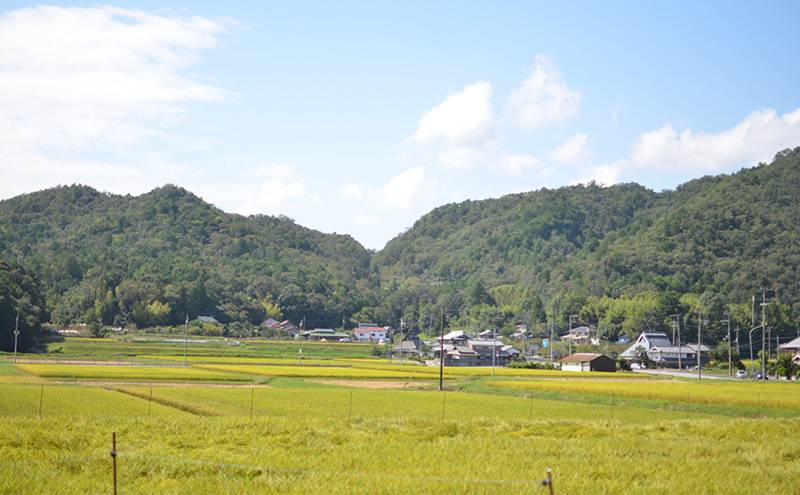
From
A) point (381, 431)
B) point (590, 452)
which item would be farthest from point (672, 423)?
point (381, 431)

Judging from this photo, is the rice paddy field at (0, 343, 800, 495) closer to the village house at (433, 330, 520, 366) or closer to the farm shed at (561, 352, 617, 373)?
the farm shed at (561, 352, 617, 373)

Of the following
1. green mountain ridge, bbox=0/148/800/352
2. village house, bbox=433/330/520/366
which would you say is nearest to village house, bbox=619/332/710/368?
green mountain ridge, bbox=0/148/800/352

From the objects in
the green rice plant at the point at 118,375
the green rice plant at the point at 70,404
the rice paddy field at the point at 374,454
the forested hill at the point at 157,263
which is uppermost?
the forested hill at the point at 157,263

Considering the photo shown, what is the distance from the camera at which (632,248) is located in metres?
135

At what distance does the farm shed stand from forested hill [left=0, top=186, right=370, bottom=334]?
6820 centimetres

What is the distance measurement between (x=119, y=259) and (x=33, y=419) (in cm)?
13641

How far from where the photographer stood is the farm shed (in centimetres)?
6788

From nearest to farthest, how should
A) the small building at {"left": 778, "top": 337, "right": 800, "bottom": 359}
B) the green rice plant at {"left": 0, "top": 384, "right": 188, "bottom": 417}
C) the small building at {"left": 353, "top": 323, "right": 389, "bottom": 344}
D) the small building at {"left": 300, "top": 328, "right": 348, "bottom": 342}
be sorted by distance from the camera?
1. the green rice plant at {"left": 0, "top": 384, "right": 188, "bottom": 417}
2. the small building at {"left": 778, "top": 337, "right": 800, "bottom": 359}
3. the small building at {"left": 300, "top": 328, "right": 348, "bottom": 342}
4. the small building at {"left": 353, "top": 323, "right": 389, "bottom": 344}

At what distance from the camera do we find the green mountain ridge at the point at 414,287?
113m

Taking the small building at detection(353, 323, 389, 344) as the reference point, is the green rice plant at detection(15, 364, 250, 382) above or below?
above

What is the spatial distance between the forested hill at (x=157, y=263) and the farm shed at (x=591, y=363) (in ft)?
224

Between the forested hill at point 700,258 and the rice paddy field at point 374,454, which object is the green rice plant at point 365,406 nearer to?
the rice paddy field at point 374,454

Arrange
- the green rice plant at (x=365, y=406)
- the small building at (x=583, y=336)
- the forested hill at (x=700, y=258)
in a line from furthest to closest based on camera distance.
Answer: the forested hill at (x=700, y=258), the small building at (x=583, y=336), the green rice plant at (x=365, y=406)

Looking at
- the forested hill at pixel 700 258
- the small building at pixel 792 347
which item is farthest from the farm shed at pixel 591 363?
the forested hill at pixel 700 258
